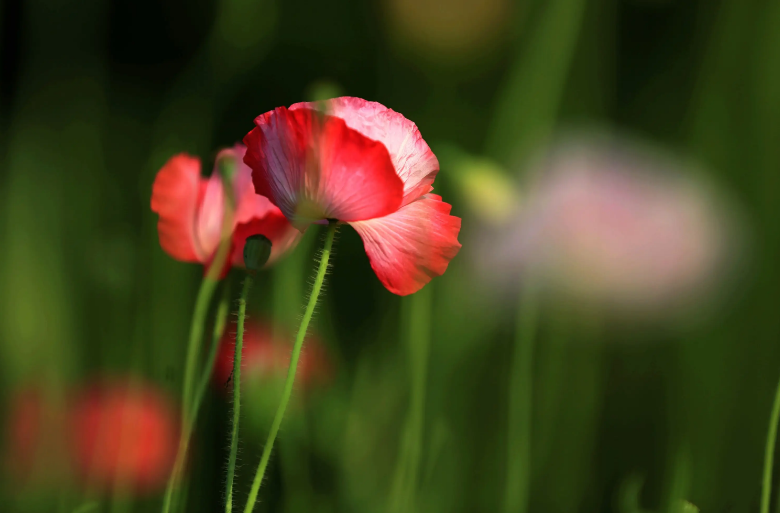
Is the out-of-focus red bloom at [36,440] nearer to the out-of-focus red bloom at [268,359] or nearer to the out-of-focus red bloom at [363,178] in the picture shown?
the out-of-focus red bloom at [268,359]

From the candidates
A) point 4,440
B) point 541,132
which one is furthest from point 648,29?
point 4,440

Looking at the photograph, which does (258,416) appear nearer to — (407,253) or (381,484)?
(381,484)

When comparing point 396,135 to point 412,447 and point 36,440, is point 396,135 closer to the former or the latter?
point 412,447

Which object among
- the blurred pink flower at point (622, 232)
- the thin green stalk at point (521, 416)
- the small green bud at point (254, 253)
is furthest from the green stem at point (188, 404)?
the blurred pink flower at point (622, 232)

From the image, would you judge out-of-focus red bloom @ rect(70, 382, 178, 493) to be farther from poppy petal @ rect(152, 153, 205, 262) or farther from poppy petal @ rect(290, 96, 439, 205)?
poppy petal @ rect(290, 96, 439, 205)

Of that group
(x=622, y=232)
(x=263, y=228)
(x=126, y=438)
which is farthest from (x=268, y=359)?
(x=622, y=232)
